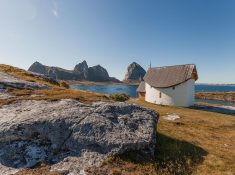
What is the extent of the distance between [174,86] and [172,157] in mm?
38962

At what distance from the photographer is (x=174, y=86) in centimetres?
5081

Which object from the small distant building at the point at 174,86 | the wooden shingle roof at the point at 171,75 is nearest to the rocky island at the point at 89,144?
the small distant building at the point at 174,86

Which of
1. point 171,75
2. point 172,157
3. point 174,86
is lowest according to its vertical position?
point 172,157

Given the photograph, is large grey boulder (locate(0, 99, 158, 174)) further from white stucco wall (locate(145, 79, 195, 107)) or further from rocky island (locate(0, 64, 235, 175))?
white stucco wall (locate(145, 79, 195, 107))

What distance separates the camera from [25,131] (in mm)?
12516

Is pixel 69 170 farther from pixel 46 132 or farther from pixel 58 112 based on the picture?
pixel 58 112

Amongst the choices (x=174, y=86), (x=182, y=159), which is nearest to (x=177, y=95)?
(x=174, y=86)

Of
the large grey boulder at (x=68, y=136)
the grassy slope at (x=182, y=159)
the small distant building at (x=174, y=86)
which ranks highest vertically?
the small distant building at (x=174, y=86)

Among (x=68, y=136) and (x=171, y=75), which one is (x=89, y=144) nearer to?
(x=68, y=136)

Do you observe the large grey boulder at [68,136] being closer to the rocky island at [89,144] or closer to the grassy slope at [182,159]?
the rocky island at [89,144]

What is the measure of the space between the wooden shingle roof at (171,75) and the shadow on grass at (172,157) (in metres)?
35.2

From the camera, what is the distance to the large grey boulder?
11.4 meters

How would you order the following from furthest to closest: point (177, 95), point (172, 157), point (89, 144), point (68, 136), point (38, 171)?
point (177, 95), point (172, 157), point (68, 136), point (89, 144), point (38, 171)

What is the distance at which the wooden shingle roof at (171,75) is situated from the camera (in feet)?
165
